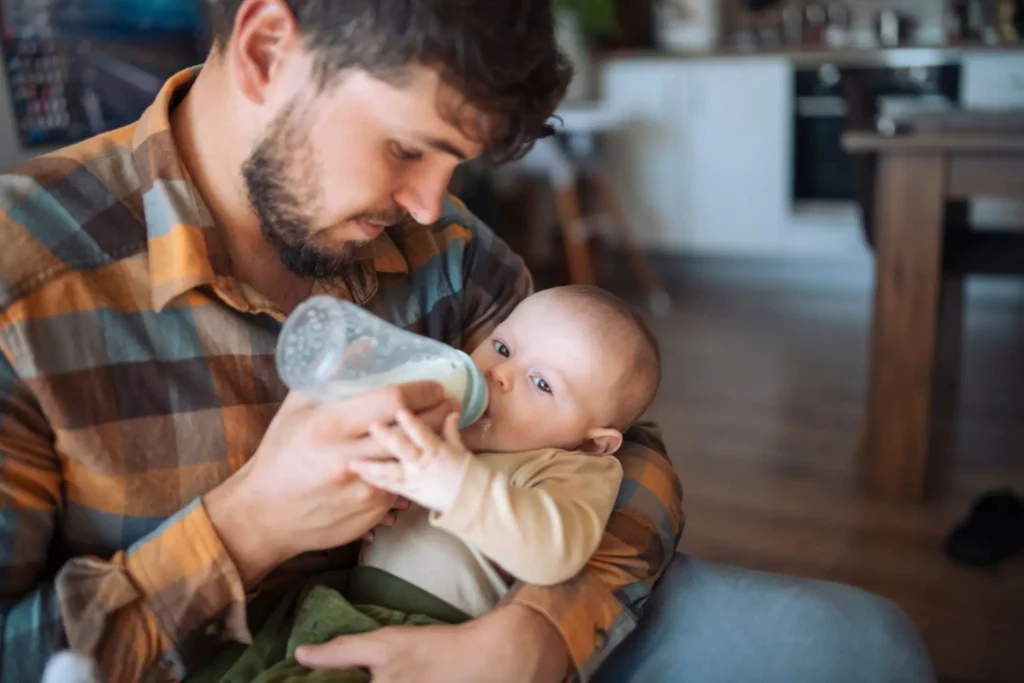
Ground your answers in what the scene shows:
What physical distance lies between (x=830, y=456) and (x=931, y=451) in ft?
0.87

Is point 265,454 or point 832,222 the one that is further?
point 832,222

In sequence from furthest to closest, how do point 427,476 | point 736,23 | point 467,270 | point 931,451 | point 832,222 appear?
1. point 736,23
2. point 832,222
3. point 931,451
4. point 467,270
5. point 427,476

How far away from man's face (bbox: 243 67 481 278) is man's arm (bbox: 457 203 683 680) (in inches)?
9.1

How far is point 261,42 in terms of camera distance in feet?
2.77

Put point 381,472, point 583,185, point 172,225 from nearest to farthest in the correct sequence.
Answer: point 381,472, point 172,225, point 583,185

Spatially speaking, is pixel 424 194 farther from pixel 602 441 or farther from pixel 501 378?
pixel 602 441

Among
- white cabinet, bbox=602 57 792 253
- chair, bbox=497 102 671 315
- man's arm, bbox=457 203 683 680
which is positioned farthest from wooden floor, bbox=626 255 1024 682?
man's arm, bbox=457 203 683 680

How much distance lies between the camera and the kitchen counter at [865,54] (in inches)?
149

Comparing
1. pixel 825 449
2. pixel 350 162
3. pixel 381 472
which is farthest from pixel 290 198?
pixel 825 449

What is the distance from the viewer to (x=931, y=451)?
2.55 meters

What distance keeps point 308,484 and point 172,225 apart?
28cm

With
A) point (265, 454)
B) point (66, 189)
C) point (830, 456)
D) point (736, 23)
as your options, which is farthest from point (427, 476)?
point (736, 23)

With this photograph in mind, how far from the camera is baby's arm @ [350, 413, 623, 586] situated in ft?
2.50

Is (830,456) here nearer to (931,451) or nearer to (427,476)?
(931,451)
